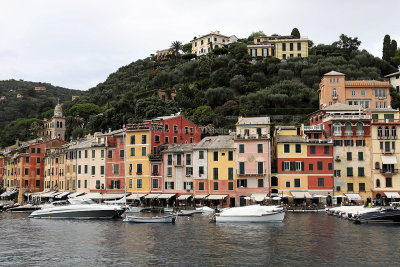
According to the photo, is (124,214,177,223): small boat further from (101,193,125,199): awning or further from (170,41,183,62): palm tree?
(170,41,183,62): palm tree

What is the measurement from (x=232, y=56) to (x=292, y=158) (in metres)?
68.4

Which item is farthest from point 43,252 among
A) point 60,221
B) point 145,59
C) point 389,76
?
point 145,59

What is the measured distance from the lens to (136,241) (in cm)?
3962

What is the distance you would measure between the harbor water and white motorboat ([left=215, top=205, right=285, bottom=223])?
1594 mm

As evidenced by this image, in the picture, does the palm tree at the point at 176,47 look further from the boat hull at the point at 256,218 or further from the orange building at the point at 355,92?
the boat hull at the point at 256,218

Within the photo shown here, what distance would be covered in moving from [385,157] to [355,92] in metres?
30.7

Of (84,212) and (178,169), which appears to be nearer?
(84,212)

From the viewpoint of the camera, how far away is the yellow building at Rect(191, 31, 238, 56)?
529ft

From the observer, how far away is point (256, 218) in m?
52.1

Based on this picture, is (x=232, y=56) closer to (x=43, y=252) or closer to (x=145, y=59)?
(x=145, y=59)

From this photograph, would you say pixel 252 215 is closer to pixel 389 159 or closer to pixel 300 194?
pixel 300 194

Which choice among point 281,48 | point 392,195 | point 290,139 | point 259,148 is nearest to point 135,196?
point 259,148

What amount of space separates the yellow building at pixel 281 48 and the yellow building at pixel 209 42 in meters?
26.5

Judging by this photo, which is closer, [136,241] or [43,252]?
[43,252]
